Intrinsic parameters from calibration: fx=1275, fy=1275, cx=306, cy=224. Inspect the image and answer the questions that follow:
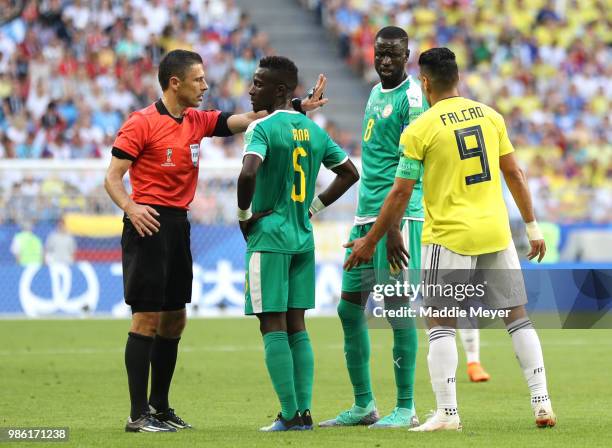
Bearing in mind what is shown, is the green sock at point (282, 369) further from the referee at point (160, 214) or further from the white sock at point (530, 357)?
the white sock at point (530, 357)

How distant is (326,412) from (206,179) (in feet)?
38.1

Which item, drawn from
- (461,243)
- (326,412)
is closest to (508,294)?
(461,243)

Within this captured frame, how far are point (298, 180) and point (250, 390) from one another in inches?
131

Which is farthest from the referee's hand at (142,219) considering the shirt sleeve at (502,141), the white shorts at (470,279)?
the shirt sleeve at (502,141)

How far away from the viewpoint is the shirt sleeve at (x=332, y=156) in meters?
8.24

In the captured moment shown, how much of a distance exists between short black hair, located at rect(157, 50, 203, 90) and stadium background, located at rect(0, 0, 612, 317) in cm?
1140

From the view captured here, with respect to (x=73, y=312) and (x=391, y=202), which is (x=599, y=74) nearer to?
(x=73, y=312)

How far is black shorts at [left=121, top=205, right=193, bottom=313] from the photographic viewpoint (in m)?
8.03

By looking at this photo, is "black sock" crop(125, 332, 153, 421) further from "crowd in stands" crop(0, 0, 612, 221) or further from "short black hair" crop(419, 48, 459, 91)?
"crowd in stands" crop(0, 0, 612, 221)

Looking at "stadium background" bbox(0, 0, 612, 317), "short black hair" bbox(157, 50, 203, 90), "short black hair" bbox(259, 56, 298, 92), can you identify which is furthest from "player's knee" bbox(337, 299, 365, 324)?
"stadium background" bbox(0, 0, 612, 317)

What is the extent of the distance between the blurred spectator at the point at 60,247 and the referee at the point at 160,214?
1119 cm

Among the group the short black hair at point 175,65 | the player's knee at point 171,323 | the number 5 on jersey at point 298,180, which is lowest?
the player's knee at point 171,323

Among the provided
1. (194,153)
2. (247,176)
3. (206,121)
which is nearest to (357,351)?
(247,176)

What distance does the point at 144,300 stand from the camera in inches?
316
